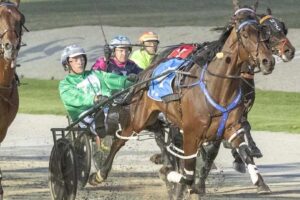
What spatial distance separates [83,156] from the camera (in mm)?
11156

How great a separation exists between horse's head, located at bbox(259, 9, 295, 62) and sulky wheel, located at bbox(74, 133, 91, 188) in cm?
222

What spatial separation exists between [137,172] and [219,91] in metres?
3.72

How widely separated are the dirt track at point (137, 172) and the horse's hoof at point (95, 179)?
0.42ft

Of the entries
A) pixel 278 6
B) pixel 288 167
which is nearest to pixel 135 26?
pixel 278 6

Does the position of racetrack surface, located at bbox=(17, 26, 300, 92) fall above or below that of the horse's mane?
below

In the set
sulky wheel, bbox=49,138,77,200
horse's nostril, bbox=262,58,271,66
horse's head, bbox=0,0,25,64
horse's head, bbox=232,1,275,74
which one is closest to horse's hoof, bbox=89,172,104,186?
sulky wheel, bbox=49,138,77,200

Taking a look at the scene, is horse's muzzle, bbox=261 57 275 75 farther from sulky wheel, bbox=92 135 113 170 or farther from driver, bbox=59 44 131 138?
sulky wheel, bbox=92 135 113 170

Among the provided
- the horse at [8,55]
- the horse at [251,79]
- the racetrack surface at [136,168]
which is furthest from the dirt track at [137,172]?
the horse at [8,55]

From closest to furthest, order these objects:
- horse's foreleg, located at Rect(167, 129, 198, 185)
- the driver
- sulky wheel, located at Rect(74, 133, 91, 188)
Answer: horse's foreleg, located at Rect(167, 129, 198, 185) → the driver → sulky wheel, located at Rect(74, 133, 91, 188)

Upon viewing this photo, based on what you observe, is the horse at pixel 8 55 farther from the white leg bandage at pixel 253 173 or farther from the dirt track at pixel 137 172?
the white leg bandage at pixel 253 173

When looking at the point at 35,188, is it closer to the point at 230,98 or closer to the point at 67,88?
the point at 67,88

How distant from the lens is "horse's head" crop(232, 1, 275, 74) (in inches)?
348

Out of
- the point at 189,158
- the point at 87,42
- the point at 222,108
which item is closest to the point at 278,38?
the point at 222,108

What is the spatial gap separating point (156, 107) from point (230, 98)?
1077mm
